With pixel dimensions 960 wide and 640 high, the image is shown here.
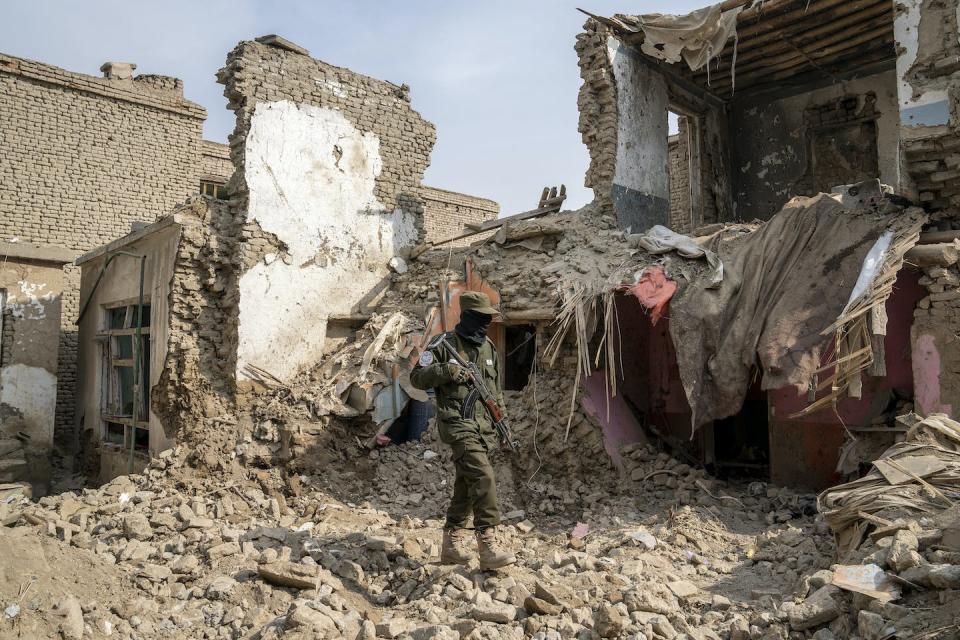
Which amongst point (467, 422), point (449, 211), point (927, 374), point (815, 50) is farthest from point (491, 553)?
point (449, 211)

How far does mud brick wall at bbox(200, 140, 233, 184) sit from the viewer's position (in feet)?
46.3

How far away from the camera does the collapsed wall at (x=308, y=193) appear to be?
814cm

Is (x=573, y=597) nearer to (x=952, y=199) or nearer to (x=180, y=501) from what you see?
(x=180, y=501)

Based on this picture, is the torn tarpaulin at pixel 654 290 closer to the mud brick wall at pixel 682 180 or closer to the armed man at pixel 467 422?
the armed man at pixel 467 422

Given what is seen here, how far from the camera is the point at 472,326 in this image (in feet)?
16.2

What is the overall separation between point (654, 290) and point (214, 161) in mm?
11128

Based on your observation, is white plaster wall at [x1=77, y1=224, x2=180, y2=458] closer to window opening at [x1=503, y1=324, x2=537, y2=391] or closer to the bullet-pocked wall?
the bullet-pocked wall

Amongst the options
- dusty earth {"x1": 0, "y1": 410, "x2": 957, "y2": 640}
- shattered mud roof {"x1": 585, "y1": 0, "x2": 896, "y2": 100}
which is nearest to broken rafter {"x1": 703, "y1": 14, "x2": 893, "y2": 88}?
shattered mud roof {"x1": 585, "y1": 0, "x2": 896, "y2": 100}

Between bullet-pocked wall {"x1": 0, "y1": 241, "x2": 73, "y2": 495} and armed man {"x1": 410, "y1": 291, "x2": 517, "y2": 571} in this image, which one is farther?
bullet-pocked wall {"x1": 0, "y1": 241, "x2": 73, "y2": 495}

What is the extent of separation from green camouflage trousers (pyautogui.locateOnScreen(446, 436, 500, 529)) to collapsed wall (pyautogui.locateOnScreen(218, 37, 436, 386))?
4091mm

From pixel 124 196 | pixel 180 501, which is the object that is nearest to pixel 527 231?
A: pixel 180 501

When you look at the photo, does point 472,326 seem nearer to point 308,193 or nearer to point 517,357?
point 517,357

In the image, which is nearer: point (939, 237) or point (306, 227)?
point (939, 237)

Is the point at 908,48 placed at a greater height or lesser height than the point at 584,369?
greater
